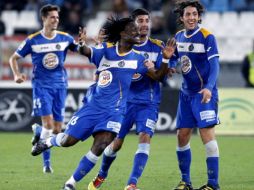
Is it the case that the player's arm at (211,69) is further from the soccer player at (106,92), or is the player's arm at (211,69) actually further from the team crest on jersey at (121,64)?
the team crest on jersey at (121,64)

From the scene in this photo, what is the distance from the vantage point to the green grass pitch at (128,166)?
10.5 meters

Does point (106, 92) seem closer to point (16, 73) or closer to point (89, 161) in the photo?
point (89, 161)

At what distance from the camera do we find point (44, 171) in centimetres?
1186

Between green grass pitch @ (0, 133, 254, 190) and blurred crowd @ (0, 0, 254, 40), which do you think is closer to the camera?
green grass pitch @ (0, 133, 254, 190)

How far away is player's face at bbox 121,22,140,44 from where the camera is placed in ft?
31.1

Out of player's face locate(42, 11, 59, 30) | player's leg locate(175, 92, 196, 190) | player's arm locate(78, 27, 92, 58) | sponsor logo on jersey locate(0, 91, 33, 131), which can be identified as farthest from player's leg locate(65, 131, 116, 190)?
sponsor logo on jersey locate(0, 91, 33, 131)

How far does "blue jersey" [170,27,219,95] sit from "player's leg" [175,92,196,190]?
0.17 m

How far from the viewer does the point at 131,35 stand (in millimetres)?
9484

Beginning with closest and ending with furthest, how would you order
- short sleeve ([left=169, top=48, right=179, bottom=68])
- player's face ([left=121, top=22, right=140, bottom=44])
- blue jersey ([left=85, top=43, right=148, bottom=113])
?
blue jersey ([left=85, top=43, right=148, bottom=113]) → player's face ([left=121, top=22, right=140, bottom=44]) → short sleeve ([left=169, top=48, right=179, bottom=68])

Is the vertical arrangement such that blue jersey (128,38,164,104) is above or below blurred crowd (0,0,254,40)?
below

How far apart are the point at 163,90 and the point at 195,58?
29.6ft

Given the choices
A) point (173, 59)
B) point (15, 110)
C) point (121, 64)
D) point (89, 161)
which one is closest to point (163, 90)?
point (15, 110)

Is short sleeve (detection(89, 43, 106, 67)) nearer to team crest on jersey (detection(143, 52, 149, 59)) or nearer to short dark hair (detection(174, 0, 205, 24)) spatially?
team crest on jersey (detection(143, 52, 149, 59))

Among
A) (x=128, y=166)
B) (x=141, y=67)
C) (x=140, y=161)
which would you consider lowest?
(x=128, y=166)
